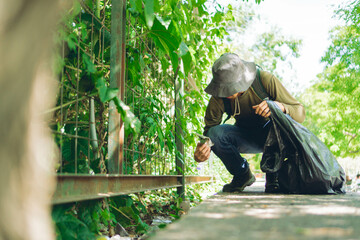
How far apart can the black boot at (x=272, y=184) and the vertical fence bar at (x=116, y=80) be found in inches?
75.3

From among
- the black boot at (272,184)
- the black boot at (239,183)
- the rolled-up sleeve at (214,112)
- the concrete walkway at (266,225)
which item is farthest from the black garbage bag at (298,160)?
the concrete walkway at (266,225)

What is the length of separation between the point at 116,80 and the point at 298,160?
1.85 meters

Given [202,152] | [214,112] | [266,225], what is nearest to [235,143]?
[214,112]

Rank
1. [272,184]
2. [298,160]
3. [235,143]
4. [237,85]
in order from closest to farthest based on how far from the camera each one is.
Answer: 1. [298,160]
2. [237,85]
3. [272,184]
4. [235,143]

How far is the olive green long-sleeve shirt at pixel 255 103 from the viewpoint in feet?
13.0

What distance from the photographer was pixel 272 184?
4.09 m

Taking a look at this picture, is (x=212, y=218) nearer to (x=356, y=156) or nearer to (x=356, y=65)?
(x=356, y=65)

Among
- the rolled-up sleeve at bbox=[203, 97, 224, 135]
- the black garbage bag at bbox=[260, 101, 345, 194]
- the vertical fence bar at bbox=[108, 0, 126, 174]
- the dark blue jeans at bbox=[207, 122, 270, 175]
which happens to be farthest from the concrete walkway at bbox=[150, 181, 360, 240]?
the rolled-up sleeve at bbox=[203, 97, 224, 135]

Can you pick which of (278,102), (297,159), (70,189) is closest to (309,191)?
(297,159)

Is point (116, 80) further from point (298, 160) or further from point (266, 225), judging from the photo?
point (298, 160)

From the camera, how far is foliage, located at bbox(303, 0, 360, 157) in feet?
54.7

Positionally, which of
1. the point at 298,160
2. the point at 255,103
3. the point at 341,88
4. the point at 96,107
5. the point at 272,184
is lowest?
the point at 272,184

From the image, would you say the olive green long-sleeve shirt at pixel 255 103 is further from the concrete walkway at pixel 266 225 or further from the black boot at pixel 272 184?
the concrete walkway at pixel 266 225

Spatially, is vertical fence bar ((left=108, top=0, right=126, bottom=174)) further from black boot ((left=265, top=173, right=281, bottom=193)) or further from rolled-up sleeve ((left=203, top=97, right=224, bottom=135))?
black boot ((left=265, top=173, right=281, bottom=193))
